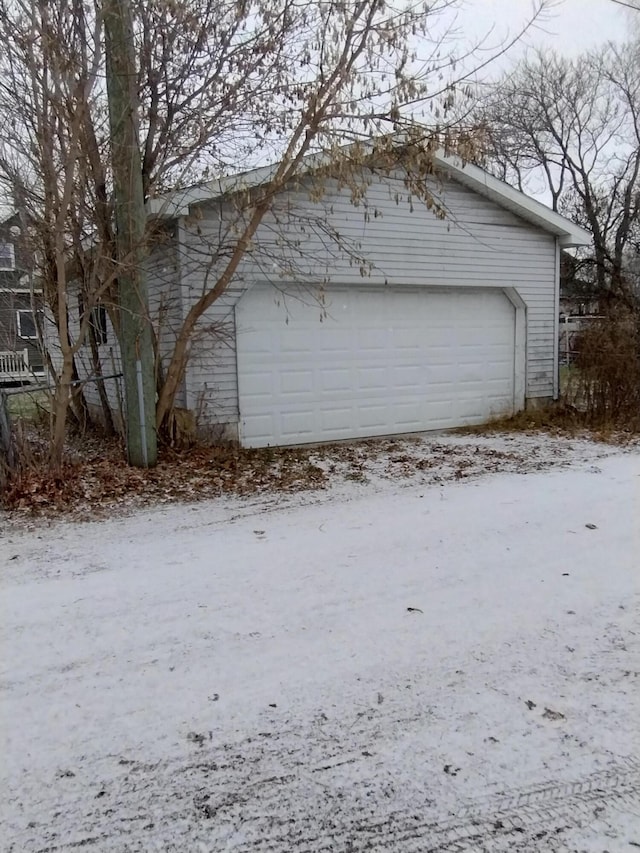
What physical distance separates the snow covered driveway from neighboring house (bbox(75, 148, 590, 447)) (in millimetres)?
3886

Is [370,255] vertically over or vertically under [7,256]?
under

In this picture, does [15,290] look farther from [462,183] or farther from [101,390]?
[462,183]

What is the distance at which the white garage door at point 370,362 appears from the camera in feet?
28.1

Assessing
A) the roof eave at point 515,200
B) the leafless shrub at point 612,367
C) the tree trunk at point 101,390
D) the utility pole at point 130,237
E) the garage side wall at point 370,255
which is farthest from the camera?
the leafless shrub at point 612,367

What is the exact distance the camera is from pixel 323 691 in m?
2.77

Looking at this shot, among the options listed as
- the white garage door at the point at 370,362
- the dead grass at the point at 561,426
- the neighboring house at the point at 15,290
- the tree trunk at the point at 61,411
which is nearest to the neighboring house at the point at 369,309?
the white garage door at the point at 370,362

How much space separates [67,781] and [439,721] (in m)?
1.40

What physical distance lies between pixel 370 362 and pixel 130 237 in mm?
3978

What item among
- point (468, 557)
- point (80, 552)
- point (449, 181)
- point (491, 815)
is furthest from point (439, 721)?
point (449, 181)

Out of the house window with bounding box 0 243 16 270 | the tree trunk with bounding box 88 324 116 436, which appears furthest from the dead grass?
the house window with bounding box 0 243 16 270

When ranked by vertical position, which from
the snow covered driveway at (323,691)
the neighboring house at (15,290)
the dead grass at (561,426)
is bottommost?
the snow covered driveway at (323,691)

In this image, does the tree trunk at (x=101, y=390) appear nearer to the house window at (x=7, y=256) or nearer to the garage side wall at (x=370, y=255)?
the house window at (x=7, y=256)

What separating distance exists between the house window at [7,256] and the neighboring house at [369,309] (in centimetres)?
161

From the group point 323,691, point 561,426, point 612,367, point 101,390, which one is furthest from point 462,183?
point 323,691
